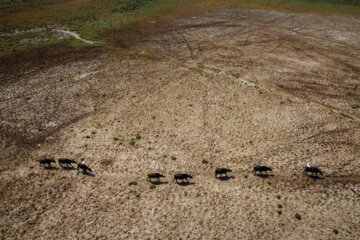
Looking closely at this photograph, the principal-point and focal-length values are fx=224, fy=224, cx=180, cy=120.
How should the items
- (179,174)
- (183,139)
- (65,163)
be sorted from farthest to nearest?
(183,139) < (65,163) < (179,174)

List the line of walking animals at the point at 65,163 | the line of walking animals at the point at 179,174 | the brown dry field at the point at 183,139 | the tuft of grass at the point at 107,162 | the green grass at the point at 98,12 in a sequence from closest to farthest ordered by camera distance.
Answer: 1. the brown dry field at the point at 183,139
2. the line of walking animals at the point at 179,174
3. the line of walking animals at the point at 65,163
4. the tuft of grass at the point at 107,162
5. the green grass at the point at 98,12

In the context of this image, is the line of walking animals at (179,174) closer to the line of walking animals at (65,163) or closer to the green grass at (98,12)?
the line of walking animals at (65,163)

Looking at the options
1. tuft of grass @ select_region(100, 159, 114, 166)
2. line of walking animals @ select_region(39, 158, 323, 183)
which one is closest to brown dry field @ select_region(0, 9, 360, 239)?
tuft of grass @ select_region(100, 159, 114, 166)

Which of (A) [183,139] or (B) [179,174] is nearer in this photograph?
(B) [179,174]

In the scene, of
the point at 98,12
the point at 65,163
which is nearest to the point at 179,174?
the point at 65,163

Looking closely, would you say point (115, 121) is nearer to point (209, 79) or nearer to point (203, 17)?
point (209, 79)

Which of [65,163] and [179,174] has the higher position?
[65,163]

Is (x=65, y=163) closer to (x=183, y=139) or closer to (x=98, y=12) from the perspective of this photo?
(x=183, y=139)

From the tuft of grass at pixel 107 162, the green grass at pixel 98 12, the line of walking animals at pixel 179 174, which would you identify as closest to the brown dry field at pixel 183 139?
the tuft of grass at pixel 107 162

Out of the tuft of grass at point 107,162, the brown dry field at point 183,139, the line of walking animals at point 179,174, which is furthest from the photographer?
the tuft of grass at point 107,162
